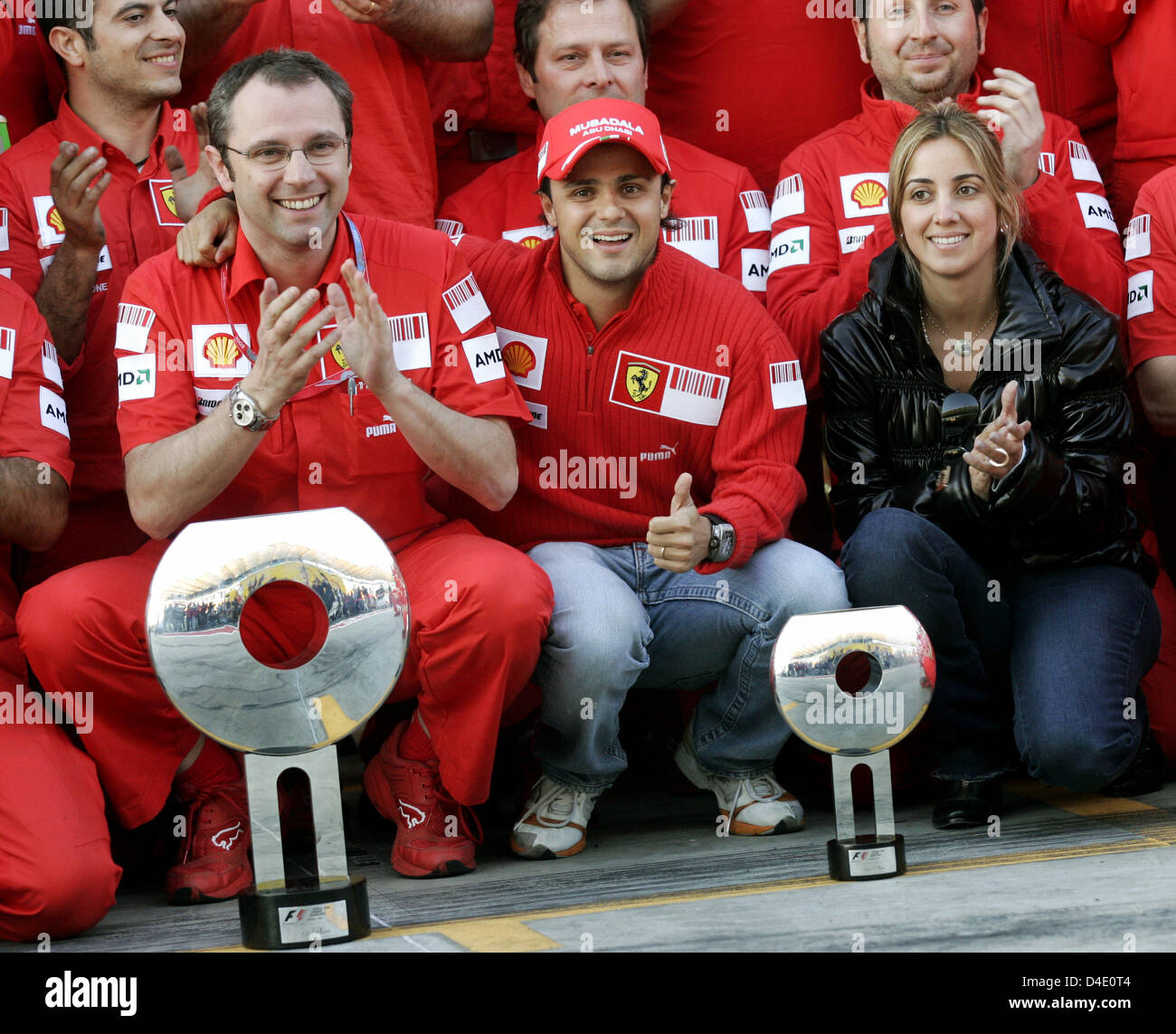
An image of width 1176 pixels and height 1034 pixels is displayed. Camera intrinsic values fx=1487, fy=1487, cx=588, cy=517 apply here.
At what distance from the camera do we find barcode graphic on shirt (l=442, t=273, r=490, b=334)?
113 inches

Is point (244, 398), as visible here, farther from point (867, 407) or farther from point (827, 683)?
point (867, 407)

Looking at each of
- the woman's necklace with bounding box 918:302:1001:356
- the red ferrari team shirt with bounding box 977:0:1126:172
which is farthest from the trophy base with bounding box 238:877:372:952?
the red ferrari team shirt with bounding box 977:0:1126:172

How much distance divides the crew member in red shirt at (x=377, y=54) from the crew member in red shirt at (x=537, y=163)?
0.14 meters

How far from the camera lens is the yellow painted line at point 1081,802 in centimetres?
282

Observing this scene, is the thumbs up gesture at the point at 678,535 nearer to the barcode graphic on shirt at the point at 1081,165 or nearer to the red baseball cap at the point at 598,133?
the red baseball cap at the point at 598,133

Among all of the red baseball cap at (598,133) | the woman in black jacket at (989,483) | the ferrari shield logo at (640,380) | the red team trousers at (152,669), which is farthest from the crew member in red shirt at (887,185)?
the red team trousers at (152,669)

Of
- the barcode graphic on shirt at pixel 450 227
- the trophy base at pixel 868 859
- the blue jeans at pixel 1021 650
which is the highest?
the barcode graphic on shirt at pixel 450 227

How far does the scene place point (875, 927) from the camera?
2.04 m

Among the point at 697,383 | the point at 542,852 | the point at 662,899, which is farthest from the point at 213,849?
the point at 697,383

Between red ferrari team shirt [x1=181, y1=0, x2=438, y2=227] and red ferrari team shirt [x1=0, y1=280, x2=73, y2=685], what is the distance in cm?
Answer: 87

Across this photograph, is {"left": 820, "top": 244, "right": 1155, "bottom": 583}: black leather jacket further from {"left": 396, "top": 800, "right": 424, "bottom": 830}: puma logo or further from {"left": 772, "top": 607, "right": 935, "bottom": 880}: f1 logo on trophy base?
{"left": 396, "top": 800, "right": 424, "bottom": 830}: puma logo

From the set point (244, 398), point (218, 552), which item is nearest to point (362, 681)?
point (218, 552)

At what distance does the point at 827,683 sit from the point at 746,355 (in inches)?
36.9

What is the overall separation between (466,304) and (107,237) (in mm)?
888
